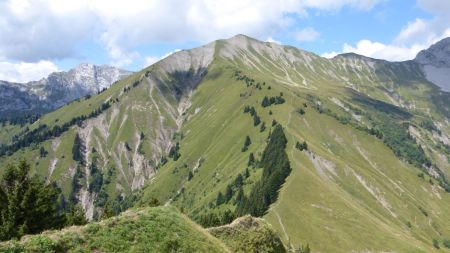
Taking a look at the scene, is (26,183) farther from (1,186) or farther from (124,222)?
(124,222)

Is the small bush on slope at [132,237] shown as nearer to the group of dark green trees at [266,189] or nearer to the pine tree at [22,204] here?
the pine tree at [22,204]

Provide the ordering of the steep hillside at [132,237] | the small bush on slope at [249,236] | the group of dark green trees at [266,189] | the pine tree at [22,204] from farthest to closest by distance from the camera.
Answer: the group of dark green trees at [266,189] → the pine tree at [22,204] → the small bush on slope at [249,236] → the steep hillside at [132,237]

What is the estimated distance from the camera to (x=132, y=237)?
35438 millimetres

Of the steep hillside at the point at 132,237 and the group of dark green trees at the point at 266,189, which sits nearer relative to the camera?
the steep hillside at the point at 132,237

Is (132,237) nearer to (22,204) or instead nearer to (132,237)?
(132,237)

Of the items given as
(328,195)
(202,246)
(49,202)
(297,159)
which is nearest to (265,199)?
(328,195)

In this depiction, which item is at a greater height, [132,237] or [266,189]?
[132,237]

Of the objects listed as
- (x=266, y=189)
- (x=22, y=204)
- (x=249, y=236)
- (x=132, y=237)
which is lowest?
(x=266, y=189)

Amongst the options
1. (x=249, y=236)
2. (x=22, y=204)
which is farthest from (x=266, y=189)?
(x=22, y=204)

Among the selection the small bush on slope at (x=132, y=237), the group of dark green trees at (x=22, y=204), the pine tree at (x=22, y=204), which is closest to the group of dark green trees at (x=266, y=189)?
the group of dark green trees at (x=22, y=204)

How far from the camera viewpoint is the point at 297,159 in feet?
642

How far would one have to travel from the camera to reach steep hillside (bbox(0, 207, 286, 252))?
102 ft

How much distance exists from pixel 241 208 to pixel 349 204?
44.6 m

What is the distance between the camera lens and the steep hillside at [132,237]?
31016 mm
